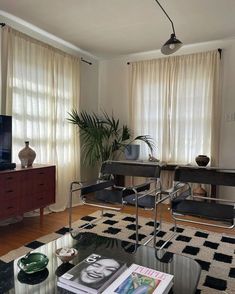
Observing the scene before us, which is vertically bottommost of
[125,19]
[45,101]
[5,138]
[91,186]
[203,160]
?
[91,186]

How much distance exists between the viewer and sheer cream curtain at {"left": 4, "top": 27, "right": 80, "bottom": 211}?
3186 millimetres

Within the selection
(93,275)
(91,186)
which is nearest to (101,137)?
(91,186)

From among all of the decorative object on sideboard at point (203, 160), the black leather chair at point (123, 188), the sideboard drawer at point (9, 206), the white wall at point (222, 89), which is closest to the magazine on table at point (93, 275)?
the black leather chair at point (123, 188)

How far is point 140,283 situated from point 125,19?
2929 millimetres

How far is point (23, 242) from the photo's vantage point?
2660mm

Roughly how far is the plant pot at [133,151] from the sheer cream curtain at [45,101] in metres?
0.83

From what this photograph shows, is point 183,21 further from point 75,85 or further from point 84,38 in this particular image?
point 75,85

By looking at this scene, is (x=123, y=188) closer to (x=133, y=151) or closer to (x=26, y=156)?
(x=26, y=156)

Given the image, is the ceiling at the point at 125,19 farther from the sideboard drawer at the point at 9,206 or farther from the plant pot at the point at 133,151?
the sideboard drawer at the point at 9,206

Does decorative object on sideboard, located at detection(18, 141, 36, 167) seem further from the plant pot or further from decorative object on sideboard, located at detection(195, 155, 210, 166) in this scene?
decorative object on sideboard, located at detection(195, 155, 210, 166)

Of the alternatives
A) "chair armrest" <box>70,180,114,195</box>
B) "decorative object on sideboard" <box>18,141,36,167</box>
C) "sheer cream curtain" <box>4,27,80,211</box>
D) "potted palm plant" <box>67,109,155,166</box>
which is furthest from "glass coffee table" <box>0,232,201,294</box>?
"potted palm plant" <box>67,109,155,166</box>

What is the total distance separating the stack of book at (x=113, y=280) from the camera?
1180 mm

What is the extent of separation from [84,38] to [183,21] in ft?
4.78

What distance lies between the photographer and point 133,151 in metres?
4.21
